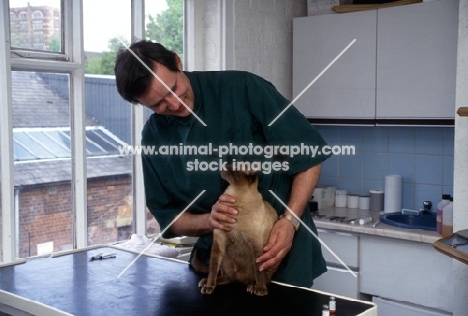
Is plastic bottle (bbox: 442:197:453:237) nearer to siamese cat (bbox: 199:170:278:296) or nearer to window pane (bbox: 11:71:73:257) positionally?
siamese cat (bbox: 199:170:278:296)

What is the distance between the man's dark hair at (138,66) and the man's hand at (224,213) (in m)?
0.38

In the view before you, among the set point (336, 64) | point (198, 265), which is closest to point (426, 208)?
point (336, 64)

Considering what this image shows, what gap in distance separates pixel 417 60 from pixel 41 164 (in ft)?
6.67

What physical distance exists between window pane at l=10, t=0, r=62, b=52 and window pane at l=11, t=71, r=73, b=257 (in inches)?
5.3

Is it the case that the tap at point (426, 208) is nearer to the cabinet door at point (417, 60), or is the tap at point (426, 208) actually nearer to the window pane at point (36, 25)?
the cabinet door at point (417, 60)

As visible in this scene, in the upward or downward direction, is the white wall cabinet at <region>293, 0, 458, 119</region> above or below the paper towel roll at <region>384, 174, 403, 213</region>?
above

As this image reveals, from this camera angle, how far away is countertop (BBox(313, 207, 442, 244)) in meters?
2.91

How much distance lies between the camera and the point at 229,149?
1.78 meters

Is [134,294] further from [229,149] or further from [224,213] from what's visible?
[229,149]

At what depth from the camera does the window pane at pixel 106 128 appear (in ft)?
9.30

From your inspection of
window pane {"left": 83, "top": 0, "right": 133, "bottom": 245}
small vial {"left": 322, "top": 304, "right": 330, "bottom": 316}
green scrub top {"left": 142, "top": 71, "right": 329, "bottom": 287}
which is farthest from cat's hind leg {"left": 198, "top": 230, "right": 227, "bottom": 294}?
window pane {"left": 83, "top": 0, "right": 133, "bottom": 245}

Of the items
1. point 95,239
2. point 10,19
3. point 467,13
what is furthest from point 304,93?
point 10,19

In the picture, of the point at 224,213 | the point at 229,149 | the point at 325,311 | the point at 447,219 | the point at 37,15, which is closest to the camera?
the point at 325,311

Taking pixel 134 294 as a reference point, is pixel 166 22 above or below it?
above
